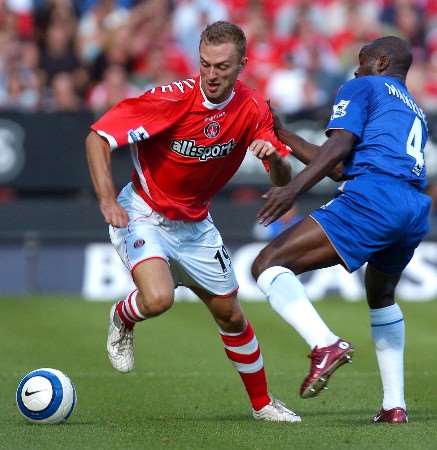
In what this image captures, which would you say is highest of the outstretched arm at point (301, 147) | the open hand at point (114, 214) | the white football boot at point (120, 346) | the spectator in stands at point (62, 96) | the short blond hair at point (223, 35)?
the short blond hair at point (223, 35)

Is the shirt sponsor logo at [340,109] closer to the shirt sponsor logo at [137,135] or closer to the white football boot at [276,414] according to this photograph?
the shirt sponsor logo at [137,135]

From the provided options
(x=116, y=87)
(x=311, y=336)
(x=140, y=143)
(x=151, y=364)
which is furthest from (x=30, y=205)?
(x=311, y=336)

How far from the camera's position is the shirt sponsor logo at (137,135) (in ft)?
23.1

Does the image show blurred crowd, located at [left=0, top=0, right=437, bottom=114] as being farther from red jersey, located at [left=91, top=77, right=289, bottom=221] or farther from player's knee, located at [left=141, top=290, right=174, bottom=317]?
player's knee, located at [left=141, top=290, right=174, bottom=317]

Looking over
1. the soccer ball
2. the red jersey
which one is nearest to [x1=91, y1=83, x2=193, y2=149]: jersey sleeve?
the red jersey

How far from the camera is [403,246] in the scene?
7102mm

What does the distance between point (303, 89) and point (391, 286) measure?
9237 mm

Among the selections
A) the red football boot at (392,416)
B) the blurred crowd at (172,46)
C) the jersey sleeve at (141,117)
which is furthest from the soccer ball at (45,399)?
the blurred crowd at (172,46)

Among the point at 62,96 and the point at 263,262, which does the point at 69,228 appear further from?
the point at 263,262

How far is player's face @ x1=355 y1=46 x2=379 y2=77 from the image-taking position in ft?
23.8

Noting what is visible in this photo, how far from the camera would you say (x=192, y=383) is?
30.0 ft

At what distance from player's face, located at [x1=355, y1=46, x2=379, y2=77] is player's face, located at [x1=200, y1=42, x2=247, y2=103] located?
0.72 m

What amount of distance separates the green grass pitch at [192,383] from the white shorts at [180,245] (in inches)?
33.6

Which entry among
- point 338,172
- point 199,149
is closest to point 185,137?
point 199,149
